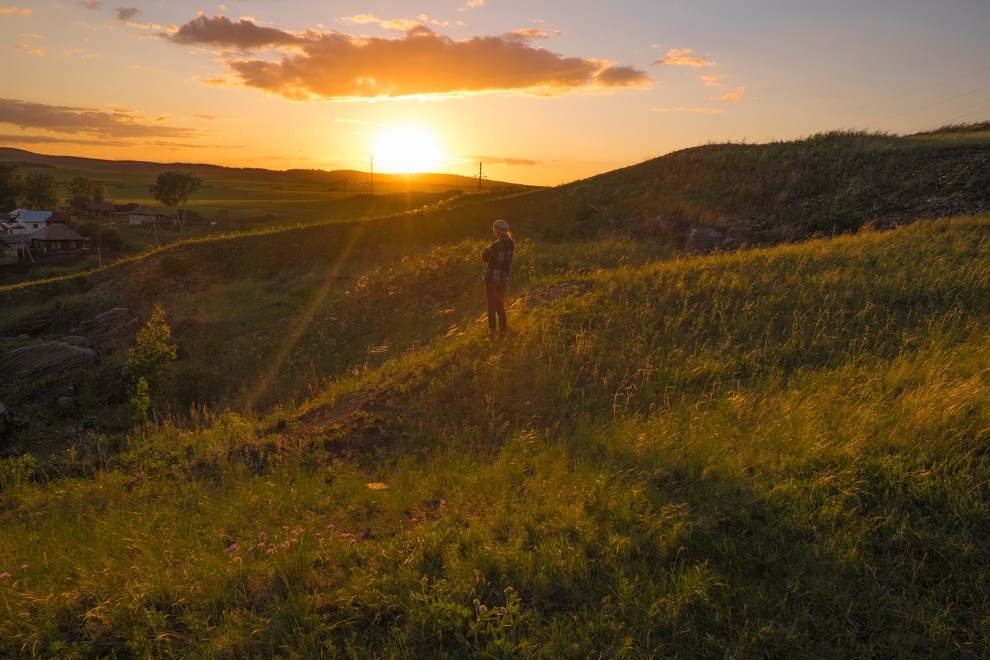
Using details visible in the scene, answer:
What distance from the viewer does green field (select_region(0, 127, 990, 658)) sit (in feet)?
12.4

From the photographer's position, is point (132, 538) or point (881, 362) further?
point (881, 362)

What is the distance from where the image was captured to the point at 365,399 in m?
9.92

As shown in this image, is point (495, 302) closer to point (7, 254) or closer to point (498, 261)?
point (498, 261)

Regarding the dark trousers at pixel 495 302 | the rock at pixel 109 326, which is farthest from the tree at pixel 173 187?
the dark trousers at pixel 495 302

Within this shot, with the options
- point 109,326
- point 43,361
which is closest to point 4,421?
point 43,361

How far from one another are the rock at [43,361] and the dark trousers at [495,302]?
67.2 ft

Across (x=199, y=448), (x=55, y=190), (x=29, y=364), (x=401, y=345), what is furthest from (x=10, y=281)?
(x=199, y=448)

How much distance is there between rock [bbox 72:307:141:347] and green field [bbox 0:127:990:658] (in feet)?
59.6

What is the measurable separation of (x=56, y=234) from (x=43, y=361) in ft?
243

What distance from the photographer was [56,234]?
7581 centimetres

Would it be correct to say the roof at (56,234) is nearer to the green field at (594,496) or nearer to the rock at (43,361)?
the rock at (43,361)

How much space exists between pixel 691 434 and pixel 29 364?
2691 centimetres

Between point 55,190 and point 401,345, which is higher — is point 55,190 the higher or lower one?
the higher one

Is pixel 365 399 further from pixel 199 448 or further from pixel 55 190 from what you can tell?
pixel 55 190
